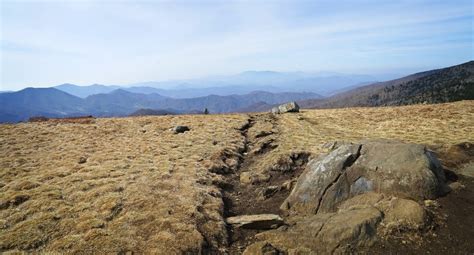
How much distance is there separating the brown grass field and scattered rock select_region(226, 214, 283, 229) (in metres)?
1.09

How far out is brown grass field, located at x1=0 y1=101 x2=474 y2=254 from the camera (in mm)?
14775

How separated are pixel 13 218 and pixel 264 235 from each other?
13109 millimetres

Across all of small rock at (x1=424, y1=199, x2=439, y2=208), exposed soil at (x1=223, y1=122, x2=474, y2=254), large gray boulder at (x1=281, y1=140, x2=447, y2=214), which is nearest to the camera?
exposed soil at (x1=223, y1=122, x2=474, y2=254)

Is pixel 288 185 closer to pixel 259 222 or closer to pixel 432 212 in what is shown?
pixel 259 222

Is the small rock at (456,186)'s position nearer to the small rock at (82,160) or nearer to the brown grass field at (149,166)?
the brown grass field at (149,166)

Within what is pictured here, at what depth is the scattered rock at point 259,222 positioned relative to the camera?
15430mm

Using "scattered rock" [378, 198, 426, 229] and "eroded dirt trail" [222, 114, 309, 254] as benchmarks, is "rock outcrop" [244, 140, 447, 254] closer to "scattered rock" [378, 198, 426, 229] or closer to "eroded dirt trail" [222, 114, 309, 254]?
"scattered rock" [378, 198, 426, 229]

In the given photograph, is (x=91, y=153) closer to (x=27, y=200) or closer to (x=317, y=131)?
(x=27, y=200)

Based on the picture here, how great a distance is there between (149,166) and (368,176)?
54.0 feet

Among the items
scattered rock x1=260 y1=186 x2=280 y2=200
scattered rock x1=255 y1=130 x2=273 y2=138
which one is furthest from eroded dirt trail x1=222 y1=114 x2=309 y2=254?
scattered rock x1=255 y1=130 x2=273 y2=138

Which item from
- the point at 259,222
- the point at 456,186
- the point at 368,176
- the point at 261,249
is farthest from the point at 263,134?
the point at 261,249

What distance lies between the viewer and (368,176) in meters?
16.5

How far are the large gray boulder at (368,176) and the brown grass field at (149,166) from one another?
16.5 feet

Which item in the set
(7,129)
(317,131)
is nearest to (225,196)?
(317,131)
